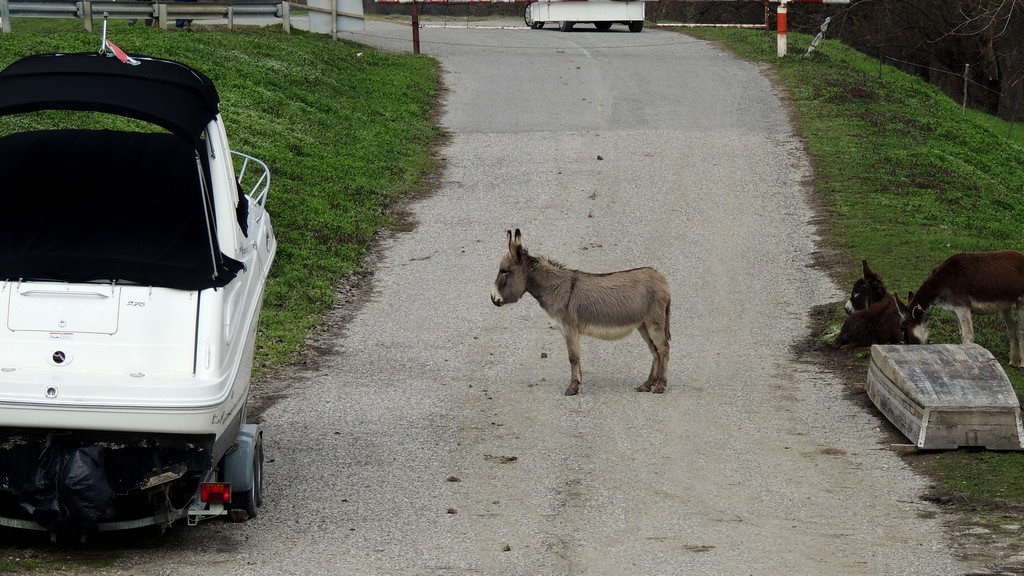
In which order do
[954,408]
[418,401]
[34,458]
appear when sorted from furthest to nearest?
1. [418,401]
2. [954,408]
3. [34,458]

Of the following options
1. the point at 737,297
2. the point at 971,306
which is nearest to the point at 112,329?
the point at 971,306

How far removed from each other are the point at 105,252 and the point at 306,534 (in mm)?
2113

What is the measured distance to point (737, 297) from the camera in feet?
49.2

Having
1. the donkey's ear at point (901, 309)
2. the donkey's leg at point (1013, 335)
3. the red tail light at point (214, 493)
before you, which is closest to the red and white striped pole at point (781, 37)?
Result: the donkey's ear at point (901, 309)

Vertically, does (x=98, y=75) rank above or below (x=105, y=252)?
above

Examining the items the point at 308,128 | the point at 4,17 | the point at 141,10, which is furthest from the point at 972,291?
the point at 4,17

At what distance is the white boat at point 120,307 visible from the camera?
6742mm

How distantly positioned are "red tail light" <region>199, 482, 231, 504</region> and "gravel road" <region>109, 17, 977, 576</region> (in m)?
0.33

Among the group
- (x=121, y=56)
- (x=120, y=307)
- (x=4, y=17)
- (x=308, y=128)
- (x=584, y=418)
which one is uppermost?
(x=121, y=56)

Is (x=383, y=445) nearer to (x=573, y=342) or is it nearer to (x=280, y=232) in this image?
(x=573, y=342)

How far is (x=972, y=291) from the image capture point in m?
12.0

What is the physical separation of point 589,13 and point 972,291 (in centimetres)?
2704

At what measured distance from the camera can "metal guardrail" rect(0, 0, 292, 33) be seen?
2481 cm

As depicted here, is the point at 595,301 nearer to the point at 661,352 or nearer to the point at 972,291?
the point at 661,352
